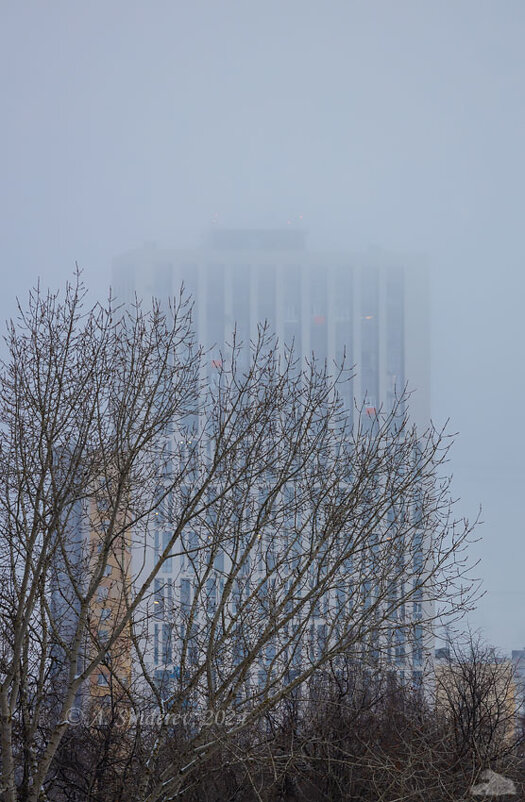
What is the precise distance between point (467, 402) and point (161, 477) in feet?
580

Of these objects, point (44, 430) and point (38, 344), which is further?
point (38, 344)

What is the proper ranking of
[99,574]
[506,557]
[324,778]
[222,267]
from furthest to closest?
[506,557]
[222,267]
[324,778]
[99,574]

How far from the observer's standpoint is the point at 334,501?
Answer: 1122 cm

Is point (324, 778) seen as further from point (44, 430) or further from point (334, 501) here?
point (44, 430)

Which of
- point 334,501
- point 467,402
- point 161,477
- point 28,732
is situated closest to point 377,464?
point 334,501

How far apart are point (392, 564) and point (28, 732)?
4.12 meters

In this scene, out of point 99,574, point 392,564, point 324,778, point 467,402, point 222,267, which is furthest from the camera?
point 467,402

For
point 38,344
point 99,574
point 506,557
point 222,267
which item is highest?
point 222,267

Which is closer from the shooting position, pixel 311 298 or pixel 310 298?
pixel 310 298

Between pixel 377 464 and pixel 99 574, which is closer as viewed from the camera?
pixel 99 574

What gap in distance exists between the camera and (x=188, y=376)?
11.5 metres

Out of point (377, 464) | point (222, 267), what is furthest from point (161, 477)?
point (222, 267)

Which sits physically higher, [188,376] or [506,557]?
[506,557]

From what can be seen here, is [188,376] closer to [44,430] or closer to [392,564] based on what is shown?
[44,430]
